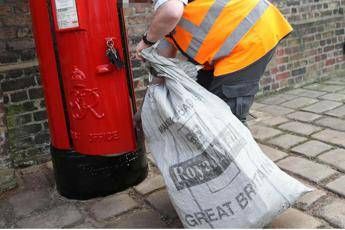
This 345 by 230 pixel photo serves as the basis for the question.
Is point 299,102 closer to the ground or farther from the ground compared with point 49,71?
closer to the ground

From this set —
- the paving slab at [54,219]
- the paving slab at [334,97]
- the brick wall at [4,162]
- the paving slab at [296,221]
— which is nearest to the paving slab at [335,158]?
the paving slab at [296,221]

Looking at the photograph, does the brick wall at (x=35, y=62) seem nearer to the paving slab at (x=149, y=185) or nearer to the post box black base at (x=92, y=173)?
the post box black base at (x=92, y=173)

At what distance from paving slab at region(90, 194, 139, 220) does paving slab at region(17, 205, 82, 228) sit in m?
0.12

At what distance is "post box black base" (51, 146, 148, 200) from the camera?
2.87m

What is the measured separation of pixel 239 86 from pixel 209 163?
478mm

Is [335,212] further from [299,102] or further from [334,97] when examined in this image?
[334,97]

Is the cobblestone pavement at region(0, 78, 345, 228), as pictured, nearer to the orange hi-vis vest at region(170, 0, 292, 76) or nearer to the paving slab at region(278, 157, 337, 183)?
the paving slab at region(278, 157, 337, 183)

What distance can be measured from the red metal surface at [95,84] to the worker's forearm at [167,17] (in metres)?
0.42

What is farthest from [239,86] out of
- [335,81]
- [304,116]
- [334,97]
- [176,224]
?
[335,81]

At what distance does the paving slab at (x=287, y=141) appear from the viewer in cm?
366

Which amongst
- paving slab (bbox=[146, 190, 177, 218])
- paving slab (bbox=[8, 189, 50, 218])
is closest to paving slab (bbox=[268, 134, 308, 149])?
paving slab (bbox=[146, 190, 177, 218])

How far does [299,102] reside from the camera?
4863 millimetres

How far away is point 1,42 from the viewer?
326cm

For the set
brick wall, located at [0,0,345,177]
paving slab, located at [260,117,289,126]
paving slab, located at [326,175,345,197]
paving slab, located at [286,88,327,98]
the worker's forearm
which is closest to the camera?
the worker's forearm
